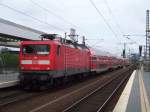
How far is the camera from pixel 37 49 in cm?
2206

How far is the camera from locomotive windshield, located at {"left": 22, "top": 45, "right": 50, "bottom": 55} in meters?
21.8

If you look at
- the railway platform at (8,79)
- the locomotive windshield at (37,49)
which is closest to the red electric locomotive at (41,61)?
the locomotive windshield at (37,49)

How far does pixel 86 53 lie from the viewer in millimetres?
34656

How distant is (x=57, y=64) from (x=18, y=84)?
276 centimetres

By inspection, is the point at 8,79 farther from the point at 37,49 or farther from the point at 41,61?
the point at 41,61

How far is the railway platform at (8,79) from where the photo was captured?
21370mm

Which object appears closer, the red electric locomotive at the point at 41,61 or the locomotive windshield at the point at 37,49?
the red electric locomotive at the point at 41,61

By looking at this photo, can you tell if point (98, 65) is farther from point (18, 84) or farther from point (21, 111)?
point (21, 111)

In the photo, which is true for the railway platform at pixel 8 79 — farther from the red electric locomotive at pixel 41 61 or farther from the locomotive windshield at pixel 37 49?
the locomotive windshield at pixel 37 49

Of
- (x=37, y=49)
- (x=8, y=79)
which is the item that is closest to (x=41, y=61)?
(x=37, y=49)

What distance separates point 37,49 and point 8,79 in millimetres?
3910

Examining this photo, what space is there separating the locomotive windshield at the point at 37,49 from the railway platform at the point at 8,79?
2.01 m

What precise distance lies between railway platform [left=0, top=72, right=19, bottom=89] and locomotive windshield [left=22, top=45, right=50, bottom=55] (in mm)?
2012

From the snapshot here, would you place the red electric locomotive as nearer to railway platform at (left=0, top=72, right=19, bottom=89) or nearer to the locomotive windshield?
the locomotive windshield
